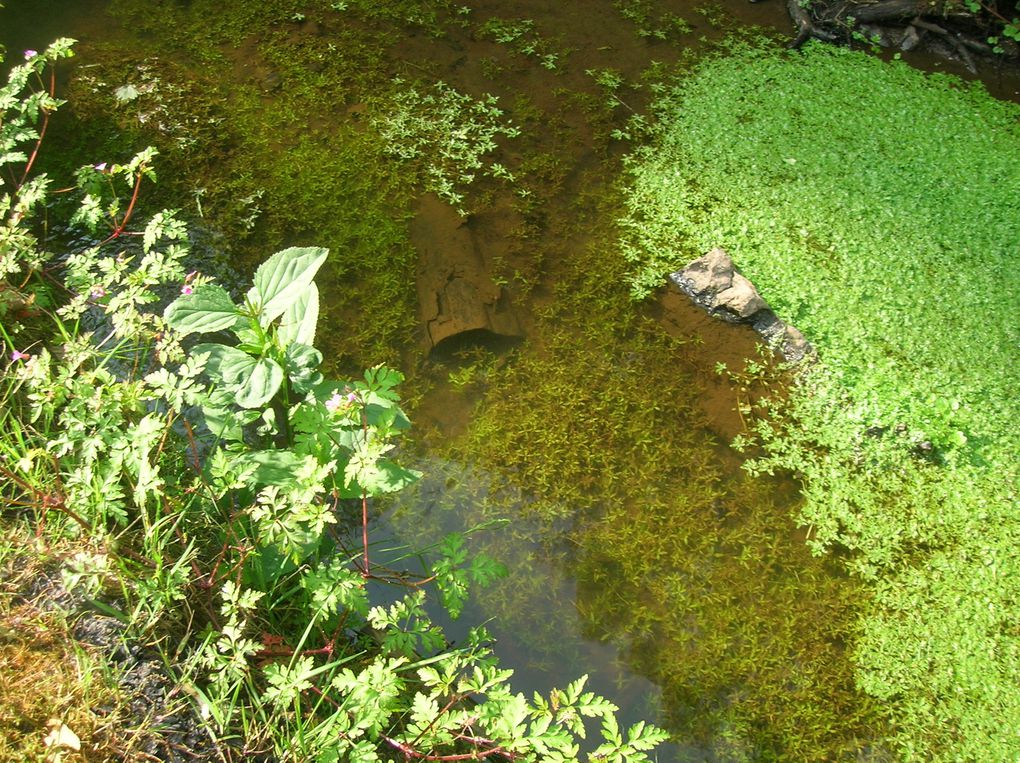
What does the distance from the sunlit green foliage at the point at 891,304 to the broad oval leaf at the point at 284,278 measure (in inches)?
53.1

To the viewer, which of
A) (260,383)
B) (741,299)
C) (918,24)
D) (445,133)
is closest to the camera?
(260,383)

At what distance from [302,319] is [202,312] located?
0.88 ft

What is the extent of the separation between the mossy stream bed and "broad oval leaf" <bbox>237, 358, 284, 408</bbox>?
23.0 inches

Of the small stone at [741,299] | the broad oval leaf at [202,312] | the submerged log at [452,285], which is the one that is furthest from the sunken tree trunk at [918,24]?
the broad oval leaf at [202,312]

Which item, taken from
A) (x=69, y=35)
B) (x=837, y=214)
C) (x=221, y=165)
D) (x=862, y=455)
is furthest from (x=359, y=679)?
(x=69, y=35)

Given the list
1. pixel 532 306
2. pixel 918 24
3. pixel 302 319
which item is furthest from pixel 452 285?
pixel 918 24

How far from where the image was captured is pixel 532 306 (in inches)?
112

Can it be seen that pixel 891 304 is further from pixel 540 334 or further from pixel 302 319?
pixel 302 319

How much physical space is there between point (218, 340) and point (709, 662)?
1.92m

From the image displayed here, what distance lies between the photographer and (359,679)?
5.03 feet

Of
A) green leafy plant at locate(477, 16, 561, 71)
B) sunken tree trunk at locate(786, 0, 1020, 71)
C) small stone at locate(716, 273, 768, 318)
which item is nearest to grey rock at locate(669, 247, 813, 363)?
small stone at locate(716, 273, 768, 318)

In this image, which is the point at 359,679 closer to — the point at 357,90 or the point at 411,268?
the point at 411,268

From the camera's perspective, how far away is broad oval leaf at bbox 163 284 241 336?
6.40ft

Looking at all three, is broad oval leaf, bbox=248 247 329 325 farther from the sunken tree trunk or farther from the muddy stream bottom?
the sunken tree trunk
